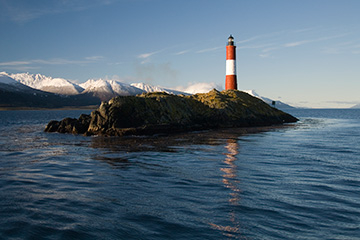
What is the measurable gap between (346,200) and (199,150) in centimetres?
1400

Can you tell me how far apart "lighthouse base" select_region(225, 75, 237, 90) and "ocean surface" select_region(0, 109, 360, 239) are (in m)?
49.2

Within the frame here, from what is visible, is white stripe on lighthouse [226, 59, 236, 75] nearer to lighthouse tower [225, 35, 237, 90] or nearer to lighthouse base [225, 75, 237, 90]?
lighthouse tower [225, 35, 237, 90]

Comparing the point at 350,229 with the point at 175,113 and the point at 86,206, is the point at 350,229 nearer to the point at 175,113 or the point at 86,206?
the point at 86,206

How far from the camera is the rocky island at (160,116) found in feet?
130

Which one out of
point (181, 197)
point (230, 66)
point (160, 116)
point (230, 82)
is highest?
point (230, 66)

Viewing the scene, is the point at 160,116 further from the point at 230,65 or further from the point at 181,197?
the point at 181,197

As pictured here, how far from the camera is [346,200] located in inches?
457

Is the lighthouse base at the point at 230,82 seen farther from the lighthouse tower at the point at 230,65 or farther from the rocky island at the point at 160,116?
the rocky island at the point at 160,116

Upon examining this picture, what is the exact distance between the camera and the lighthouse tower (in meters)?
67.1

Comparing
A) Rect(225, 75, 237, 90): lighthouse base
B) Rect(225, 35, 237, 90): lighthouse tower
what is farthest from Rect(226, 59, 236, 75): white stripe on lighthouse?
Rect(225, 75, 237, 90): lighthouse base

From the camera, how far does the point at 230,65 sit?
2643 inches

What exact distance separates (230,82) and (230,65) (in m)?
4.01

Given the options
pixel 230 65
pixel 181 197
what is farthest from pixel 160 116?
pixel 181 197

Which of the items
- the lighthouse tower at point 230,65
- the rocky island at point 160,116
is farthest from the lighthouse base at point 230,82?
the rocky island at point 160,116
